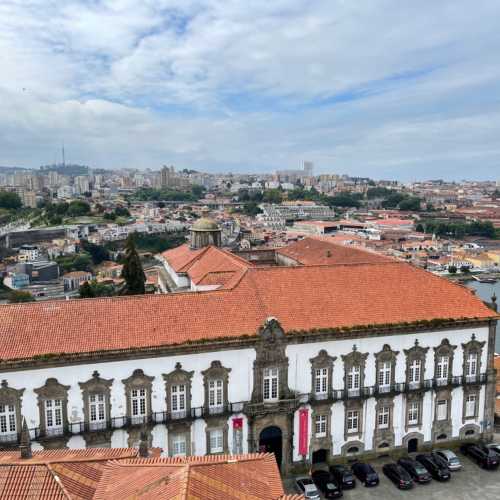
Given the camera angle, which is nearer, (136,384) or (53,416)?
(53,416)

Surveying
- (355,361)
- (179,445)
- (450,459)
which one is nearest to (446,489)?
(450,459)

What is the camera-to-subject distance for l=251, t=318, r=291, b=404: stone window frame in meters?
27.3

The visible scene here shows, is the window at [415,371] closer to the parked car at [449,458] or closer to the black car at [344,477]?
the parked car at [449,458]

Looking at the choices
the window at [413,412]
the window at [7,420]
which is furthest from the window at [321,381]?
the window at [7,420]

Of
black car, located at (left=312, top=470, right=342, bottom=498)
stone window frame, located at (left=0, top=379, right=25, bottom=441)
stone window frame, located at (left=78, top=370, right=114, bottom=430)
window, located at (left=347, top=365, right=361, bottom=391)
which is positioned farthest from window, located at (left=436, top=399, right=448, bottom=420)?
stone window frame, located at (left=0, top=379, right=25, bottom=441)

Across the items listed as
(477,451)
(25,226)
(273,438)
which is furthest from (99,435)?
(25,226)

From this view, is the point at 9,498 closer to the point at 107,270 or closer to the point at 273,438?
the point at 273,438

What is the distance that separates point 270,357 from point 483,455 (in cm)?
1364

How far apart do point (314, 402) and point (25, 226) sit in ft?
464

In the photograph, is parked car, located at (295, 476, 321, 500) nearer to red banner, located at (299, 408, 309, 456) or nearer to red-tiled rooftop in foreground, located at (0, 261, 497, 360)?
red banner, located at (299, 408, 309, 456)

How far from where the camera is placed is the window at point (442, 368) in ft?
101

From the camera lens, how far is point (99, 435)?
25516mm

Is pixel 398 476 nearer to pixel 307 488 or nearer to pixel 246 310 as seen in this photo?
pixel 307 488

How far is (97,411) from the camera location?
25.6 meters
